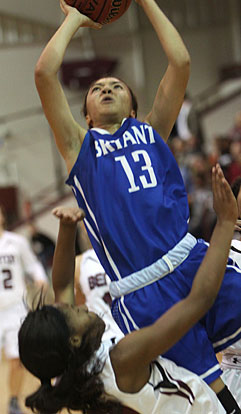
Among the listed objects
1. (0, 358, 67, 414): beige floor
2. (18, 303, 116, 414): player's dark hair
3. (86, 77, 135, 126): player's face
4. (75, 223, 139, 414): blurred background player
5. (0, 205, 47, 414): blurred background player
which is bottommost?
(0, 358, 67, 414): beige floor

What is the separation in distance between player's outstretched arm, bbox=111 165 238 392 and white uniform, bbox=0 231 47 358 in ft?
14.1

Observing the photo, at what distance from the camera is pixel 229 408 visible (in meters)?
2.67

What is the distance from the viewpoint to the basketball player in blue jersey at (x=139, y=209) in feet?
8.61

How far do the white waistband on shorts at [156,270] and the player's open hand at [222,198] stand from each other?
340 millimetres

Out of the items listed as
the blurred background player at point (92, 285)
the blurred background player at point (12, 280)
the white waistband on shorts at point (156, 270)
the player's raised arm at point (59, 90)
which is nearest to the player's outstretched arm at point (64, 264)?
the white waistband on shorts at point (156, 270)

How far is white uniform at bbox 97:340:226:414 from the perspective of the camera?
8.20 ft

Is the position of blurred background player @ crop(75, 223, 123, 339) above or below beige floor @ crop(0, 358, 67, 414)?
above

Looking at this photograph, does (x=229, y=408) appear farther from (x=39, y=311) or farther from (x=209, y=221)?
(x=209, y=221)

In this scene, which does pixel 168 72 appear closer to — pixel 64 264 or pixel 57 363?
pixel 64 264

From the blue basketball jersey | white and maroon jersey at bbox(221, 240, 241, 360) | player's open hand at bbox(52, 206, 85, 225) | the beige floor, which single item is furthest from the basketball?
the beige floor

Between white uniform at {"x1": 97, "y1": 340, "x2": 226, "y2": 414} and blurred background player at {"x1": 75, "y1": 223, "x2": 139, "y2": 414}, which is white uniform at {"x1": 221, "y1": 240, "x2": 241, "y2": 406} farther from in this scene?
blurred background player at {"x1": 75, "y1": 223, "x2": 139, "y2": 414}

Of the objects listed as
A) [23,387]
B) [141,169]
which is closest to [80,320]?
[141,169]

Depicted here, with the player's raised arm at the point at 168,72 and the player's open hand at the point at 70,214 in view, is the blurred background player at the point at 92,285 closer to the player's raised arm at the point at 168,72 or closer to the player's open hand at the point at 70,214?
the player's raised arm at the point at 168,72

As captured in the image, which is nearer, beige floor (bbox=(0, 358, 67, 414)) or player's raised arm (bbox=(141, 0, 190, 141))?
player's raised arm (bbox=(141, 0, 190, 141))
